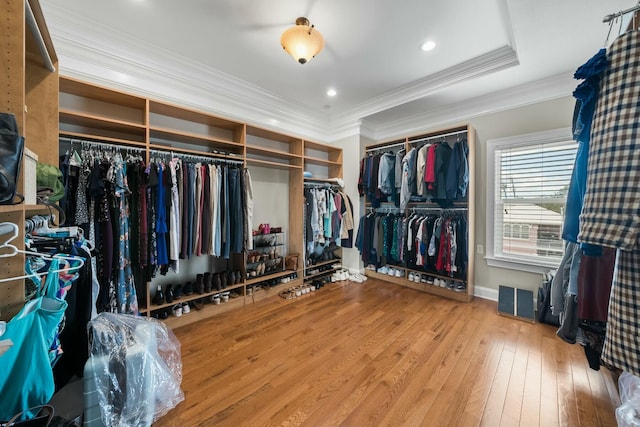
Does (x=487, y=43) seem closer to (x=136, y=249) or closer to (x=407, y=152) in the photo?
(x=407, y=152)

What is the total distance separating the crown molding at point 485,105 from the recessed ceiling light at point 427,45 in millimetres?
1235

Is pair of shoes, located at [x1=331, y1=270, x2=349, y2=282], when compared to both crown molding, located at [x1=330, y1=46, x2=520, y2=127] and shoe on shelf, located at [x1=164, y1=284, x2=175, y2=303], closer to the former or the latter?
shoe on shelf, located at [x1=164, y1=284, x2=175, y2=303]

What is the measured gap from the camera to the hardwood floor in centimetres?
137

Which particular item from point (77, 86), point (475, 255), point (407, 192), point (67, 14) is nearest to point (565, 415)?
point (475, 255)

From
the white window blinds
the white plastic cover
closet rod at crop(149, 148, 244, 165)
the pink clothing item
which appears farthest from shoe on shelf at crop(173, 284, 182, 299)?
the white window blinds

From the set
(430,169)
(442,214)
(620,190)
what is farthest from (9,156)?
(442,214)

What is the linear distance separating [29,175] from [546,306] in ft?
12.6

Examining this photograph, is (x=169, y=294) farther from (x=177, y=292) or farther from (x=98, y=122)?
(x=98, y=122)

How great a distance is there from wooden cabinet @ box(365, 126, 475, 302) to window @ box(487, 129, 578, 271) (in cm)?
25

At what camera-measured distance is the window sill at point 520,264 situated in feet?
8.82

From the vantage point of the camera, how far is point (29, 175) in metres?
0.84

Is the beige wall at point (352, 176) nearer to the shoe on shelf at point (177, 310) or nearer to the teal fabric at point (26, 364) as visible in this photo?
the shoe on shelf at point (177, 310)

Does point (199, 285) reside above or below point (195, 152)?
below

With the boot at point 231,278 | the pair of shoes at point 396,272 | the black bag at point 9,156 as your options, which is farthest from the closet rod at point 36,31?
the pair of shoes at point 396,272
